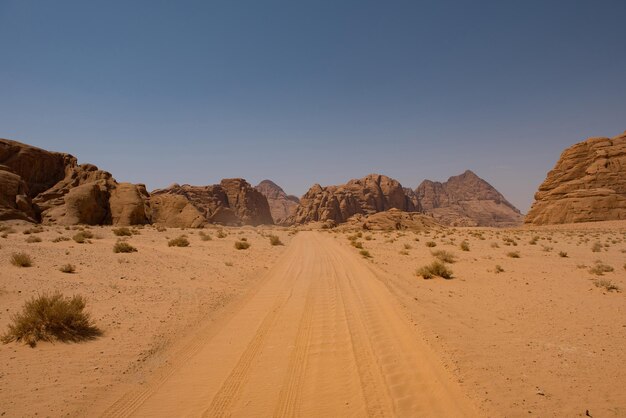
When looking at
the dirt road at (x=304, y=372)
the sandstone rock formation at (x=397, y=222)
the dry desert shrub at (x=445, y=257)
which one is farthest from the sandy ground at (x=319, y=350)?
the sandstone rock formation at (x=397, y=222)

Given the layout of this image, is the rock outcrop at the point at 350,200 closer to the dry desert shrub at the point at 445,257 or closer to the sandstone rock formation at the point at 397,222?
the sandstone rock formation at the point at 397,222

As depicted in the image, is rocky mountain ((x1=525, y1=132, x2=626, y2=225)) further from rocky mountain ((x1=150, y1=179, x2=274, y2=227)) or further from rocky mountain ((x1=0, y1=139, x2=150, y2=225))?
rocky mountain ((x1=150, y1=179, x2=274, y2=227))

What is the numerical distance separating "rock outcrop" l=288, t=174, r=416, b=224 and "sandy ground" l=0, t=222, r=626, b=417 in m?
104

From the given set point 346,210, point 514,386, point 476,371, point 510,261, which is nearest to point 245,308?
point 476,371

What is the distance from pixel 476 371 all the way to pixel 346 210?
123m

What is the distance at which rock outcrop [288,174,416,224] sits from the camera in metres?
125

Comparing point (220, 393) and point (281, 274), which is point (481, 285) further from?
point (220, 393)

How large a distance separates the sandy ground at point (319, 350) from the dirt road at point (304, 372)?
3cm

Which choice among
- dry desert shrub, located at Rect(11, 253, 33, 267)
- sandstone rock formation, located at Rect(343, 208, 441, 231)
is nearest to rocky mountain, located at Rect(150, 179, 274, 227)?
sandstone rock formation, located at Rect(343, 208, 441, 231)

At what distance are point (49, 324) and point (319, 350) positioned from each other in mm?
Result: 5080

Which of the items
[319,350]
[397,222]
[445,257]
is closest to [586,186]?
[397,222]

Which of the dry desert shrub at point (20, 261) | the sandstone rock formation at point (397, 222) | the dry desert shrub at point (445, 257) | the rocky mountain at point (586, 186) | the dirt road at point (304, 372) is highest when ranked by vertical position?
the rocky mountain at point (586, 186)

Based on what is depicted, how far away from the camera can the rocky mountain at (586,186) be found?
5412cm

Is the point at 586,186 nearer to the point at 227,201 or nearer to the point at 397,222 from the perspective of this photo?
the point at 397,222
